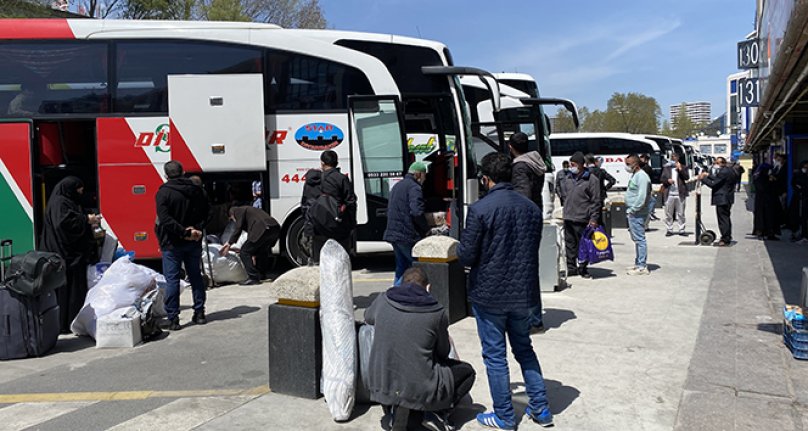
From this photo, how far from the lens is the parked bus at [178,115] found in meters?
9.84

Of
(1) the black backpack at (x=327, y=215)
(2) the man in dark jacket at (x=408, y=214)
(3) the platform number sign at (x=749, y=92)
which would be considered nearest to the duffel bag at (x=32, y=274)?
(1) the black backpack at (x=327, y=215)

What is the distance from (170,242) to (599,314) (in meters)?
4.95

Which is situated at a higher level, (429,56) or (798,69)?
(429,56)

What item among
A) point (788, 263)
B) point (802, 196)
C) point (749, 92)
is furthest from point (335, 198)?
point (802, 196)

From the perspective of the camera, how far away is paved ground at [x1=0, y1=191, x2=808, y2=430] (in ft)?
14.9

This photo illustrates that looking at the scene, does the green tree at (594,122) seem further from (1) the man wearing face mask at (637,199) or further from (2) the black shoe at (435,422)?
(2) the black shoe at (435,422)

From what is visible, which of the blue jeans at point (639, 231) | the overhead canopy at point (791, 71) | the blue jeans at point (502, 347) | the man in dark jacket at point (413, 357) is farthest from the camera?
the blue jeans at point (639, 231)

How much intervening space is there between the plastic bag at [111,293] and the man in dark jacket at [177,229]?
11.5 inches

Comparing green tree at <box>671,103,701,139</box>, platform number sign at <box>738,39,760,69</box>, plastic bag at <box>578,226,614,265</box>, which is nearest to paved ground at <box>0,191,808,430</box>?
plastic bag at <box>578,226,614,265</box>

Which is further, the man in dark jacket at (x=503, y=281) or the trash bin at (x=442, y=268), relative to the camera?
the trash bin at (x=442, y=268)

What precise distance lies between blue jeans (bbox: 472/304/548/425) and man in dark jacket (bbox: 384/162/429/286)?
2.95 meters

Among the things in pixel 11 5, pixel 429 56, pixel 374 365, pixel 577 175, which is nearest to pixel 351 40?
pixel 429 56

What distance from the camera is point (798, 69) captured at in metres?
7.66

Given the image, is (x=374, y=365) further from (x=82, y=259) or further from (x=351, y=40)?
(x=351, y=40)
